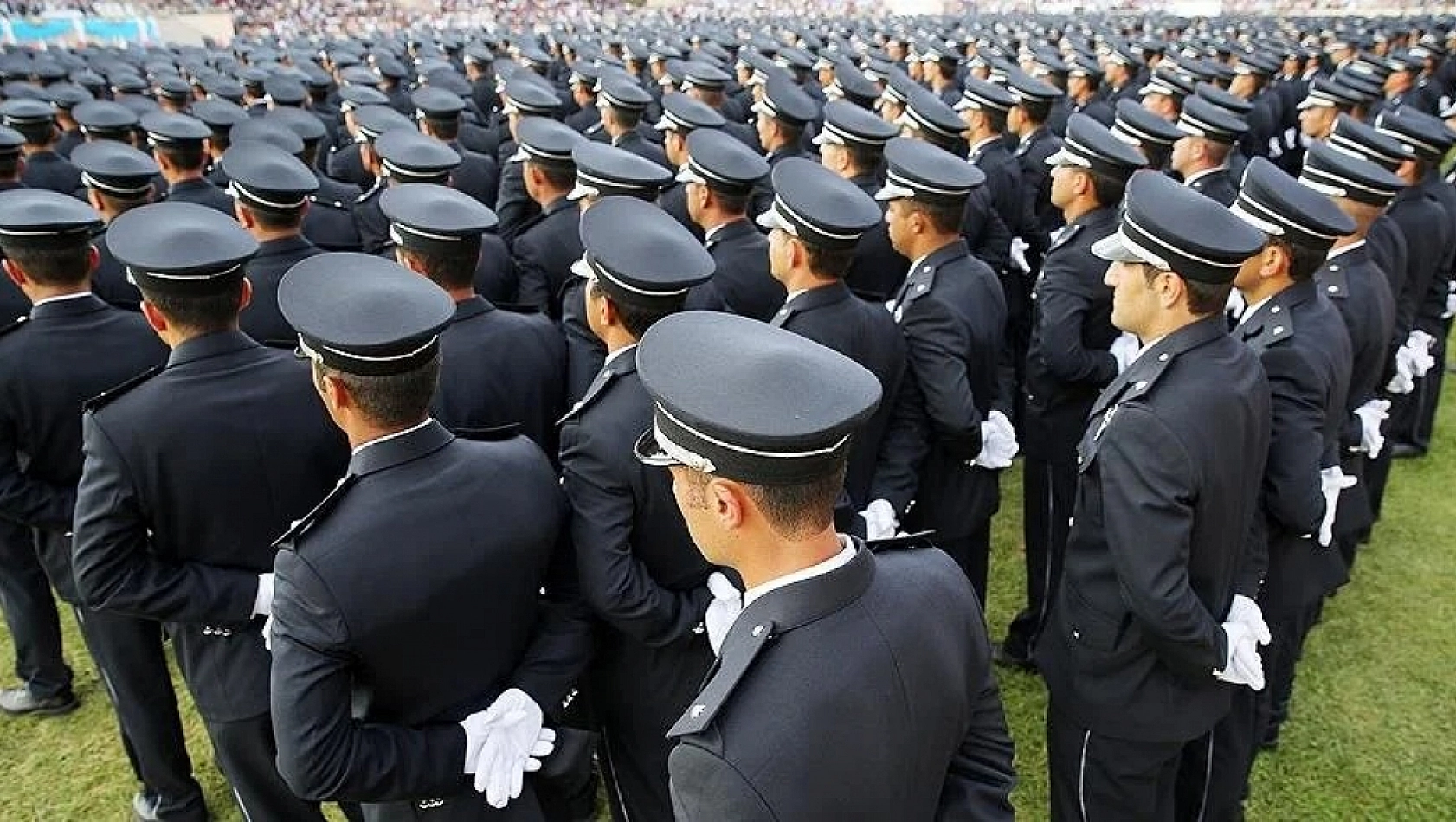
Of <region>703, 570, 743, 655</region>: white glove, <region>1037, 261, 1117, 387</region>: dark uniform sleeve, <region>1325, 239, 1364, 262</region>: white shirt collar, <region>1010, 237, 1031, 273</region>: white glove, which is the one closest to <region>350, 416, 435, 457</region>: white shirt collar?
<region>703, 570, 743, 655</region>: white glove

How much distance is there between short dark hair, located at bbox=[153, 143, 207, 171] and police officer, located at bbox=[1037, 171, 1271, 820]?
4514mm

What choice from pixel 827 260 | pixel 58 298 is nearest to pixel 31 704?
pixel 58 298

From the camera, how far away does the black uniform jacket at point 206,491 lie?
2.54 meters

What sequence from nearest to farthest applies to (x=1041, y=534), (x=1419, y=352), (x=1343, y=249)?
(x=1343, y=249)
(x=1041, y=534)
(x=1419, y=352)

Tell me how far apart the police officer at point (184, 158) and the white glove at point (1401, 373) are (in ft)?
18.7

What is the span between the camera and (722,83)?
26.2 feet

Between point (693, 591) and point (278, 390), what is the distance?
122 cm

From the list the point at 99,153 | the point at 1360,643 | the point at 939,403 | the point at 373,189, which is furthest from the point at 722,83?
the point at 1360,643

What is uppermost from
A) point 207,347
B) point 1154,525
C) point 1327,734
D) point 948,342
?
point 207,347

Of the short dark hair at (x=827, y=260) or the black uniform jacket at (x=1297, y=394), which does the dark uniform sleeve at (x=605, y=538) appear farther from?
the black uniform jacket at (x=1297, y=394)

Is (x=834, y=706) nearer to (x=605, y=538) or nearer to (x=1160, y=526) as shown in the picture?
(x=605, y=538)

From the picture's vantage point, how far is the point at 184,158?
523 centimetres

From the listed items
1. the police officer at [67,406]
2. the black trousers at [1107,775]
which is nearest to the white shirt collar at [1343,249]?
the black trousers at [1107,775]

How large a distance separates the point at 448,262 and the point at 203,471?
1.00 metres
